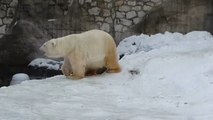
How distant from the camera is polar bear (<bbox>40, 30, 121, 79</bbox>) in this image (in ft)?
25.7

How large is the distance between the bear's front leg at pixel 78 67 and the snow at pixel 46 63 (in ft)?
19.3

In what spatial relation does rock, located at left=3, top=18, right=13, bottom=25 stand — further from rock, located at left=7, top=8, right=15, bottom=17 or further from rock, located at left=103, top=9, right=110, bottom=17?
rock, located at left=103, top=9, right=110, bottom=17

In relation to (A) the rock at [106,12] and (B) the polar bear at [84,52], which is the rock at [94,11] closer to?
(A) the rock at [106,12]

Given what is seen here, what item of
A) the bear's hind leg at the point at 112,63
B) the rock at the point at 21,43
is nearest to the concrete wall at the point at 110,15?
the rock at the point at 21,43

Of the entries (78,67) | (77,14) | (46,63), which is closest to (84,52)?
(78,67)

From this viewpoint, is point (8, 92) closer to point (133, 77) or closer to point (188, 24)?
point (133, 77)

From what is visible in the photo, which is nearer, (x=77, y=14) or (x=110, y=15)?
(x=110, y=15)

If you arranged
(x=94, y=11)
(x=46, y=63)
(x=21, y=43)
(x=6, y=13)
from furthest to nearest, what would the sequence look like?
(x=6, y=13)
(x=94, y=11)
(x=21, y=43)
(x=46, y=63)

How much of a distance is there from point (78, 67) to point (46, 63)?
6.44m

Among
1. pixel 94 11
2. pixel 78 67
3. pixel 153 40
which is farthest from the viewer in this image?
pixel 94 11

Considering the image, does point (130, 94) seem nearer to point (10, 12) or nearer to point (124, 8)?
point (124, 8)

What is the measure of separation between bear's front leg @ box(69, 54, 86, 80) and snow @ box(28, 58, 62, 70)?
5.88 meters

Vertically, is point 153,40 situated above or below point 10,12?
below

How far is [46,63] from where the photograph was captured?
14.1 m
